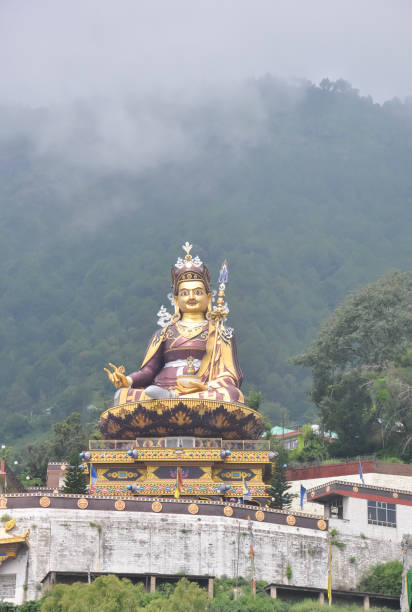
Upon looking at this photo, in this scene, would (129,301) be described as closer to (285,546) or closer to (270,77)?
(270,77)

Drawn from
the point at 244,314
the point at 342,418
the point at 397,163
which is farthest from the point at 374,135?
the point at 342,418

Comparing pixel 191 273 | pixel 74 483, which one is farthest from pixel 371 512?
pixel 191 273

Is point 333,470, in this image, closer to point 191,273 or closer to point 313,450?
point 313,450

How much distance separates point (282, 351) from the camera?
230 feet

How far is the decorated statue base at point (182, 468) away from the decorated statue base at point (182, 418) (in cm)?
34

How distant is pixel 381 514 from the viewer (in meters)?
21.1

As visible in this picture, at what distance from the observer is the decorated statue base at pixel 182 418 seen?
75.8ft

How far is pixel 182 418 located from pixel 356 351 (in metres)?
14.7

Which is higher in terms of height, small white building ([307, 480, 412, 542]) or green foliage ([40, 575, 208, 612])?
small white building ([307, 480, 412, 542])

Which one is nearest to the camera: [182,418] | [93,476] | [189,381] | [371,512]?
[371,512]

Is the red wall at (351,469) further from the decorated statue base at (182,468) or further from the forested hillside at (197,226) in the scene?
the forested hillside at (197,226)

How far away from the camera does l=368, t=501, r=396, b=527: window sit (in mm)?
21000

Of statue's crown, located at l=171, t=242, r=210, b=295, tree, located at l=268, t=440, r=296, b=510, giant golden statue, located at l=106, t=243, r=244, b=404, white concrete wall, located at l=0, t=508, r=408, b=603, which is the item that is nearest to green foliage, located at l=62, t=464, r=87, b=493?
giant golden statue, located at l=106, t=243, r=244, b=404

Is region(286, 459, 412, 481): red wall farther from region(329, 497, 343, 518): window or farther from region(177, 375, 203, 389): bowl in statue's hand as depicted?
region(177, 375, 203, 389): bowl in statue's hand
